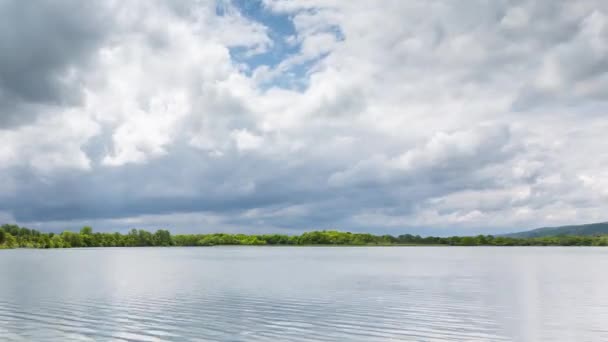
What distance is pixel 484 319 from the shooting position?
33.5 m

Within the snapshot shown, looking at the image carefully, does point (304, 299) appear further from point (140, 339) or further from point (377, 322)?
point (140, 339)

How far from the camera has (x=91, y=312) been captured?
36.0 metres

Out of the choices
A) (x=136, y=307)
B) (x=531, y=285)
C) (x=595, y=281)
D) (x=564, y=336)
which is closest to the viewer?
(x=564, y=336)

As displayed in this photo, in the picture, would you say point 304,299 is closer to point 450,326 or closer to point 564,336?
point 450,326

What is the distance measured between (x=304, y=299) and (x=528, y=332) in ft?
62.2

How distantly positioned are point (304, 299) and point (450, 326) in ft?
51.2

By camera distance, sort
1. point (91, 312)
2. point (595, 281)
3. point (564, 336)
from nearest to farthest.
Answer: point (564, 336) → point (91, 312) → point (595, 281)

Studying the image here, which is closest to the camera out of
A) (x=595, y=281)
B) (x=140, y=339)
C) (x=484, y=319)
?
(x=140, y=339)

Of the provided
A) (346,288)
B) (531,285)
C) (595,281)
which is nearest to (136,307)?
(346,288)

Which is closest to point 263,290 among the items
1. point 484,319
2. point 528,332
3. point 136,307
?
point 136,307

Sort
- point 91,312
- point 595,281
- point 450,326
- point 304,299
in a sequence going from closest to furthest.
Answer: point 450,326 → point 91,312 → point 304,299 → point 595,281

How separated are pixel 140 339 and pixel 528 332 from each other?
823 inches

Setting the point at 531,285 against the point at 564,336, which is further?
the point at 531,285

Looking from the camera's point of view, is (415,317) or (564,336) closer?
(564,336)
